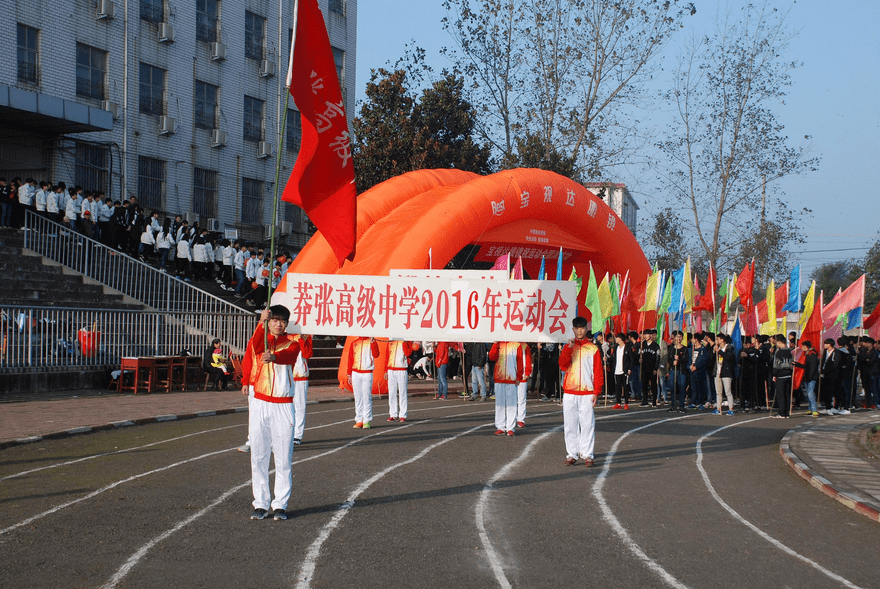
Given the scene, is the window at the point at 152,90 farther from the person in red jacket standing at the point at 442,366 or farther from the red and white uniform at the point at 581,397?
the red and white uniform at the point at 581,397

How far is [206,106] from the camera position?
105 feet

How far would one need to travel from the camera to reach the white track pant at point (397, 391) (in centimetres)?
1502

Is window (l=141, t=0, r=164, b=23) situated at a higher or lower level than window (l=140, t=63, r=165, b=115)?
higher


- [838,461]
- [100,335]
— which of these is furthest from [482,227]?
[838,461]

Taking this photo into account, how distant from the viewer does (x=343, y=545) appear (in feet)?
21.3

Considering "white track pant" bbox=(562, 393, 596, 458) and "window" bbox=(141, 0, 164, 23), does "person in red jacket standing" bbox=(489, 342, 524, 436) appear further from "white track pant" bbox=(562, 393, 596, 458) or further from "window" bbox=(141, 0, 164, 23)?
"window" bbox=(141, 0, 164, 23)

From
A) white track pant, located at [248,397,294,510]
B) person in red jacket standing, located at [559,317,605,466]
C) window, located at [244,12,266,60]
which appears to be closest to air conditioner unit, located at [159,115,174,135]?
→ window, located at [244,12,266,60]

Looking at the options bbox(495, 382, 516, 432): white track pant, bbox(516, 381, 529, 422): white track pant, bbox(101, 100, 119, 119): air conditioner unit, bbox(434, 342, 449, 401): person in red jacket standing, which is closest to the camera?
bbox(495, 382, 516, 432): white track pant

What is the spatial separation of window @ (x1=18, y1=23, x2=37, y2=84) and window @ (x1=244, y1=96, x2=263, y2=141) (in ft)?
31.1

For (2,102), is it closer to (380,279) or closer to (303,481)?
(380,279)

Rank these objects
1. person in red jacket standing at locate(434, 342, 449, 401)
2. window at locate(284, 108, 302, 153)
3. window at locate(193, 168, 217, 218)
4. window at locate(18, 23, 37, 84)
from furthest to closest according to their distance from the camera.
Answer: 1. window at locate(284, 108, 302, 153)
2. window at locate(193, 168, 217, 218)
3. window at locate(18, 23, 37, 84)
4. person in red jacket standing at locate(434, 342, 449, 401)

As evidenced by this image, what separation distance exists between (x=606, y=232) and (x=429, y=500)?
1761 cm

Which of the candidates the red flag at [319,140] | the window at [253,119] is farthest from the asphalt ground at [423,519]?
the window at [253,119]

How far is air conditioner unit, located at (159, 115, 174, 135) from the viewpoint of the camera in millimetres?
29617
